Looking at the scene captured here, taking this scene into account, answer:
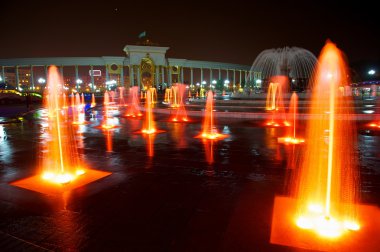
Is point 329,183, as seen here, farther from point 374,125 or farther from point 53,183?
point 374,125

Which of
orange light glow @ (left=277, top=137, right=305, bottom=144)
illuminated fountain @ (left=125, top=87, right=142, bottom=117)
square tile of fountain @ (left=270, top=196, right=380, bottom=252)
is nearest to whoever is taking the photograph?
square tile of fountain @ (left=270, top=196, right=380, bottom=252)

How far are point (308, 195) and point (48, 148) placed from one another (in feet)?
26.7

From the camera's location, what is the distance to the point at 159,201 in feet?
15.7

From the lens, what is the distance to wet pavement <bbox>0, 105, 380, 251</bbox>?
357cm

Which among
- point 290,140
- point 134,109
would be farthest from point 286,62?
point 290,140

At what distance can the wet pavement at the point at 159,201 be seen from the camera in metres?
3.57

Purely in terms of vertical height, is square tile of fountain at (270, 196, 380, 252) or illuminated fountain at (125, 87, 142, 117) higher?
illuminated fountain at (125, 87, 142, 117)

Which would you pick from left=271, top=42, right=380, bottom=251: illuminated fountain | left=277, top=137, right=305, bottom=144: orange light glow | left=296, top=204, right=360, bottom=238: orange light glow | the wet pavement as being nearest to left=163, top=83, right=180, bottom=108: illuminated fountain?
left=277, top=137, right=305, bottom=144: orange light glow

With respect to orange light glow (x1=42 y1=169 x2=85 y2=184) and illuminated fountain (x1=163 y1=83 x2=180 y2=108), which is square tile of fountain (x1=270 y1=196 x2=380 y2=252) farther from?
illuminated fountain (x1=163 y1=83 x2=180 y2=108)

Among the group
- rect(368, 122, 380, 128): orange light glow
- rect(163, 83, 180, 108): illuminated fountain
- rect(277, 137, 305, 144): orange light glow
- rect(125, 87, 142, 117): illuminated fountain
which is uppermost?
rect(163, 83, 180, 108): illuminated fountain

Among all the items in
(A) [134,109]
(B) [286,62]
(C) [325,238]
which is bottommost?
(C) [325,238]

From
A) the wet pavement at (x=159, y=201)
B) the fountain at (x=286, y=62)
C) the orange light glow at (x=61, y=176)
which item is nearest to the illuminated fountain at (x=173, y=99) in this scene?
the fountain at (x=286, y=62)

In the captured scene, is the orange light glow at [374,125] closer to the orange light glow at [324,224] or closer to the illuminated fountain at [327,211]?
the illuminated fountain at [327,211]

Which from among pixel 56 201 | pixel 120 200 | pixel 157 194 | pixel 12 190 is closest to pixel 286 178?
pixel 157 194
